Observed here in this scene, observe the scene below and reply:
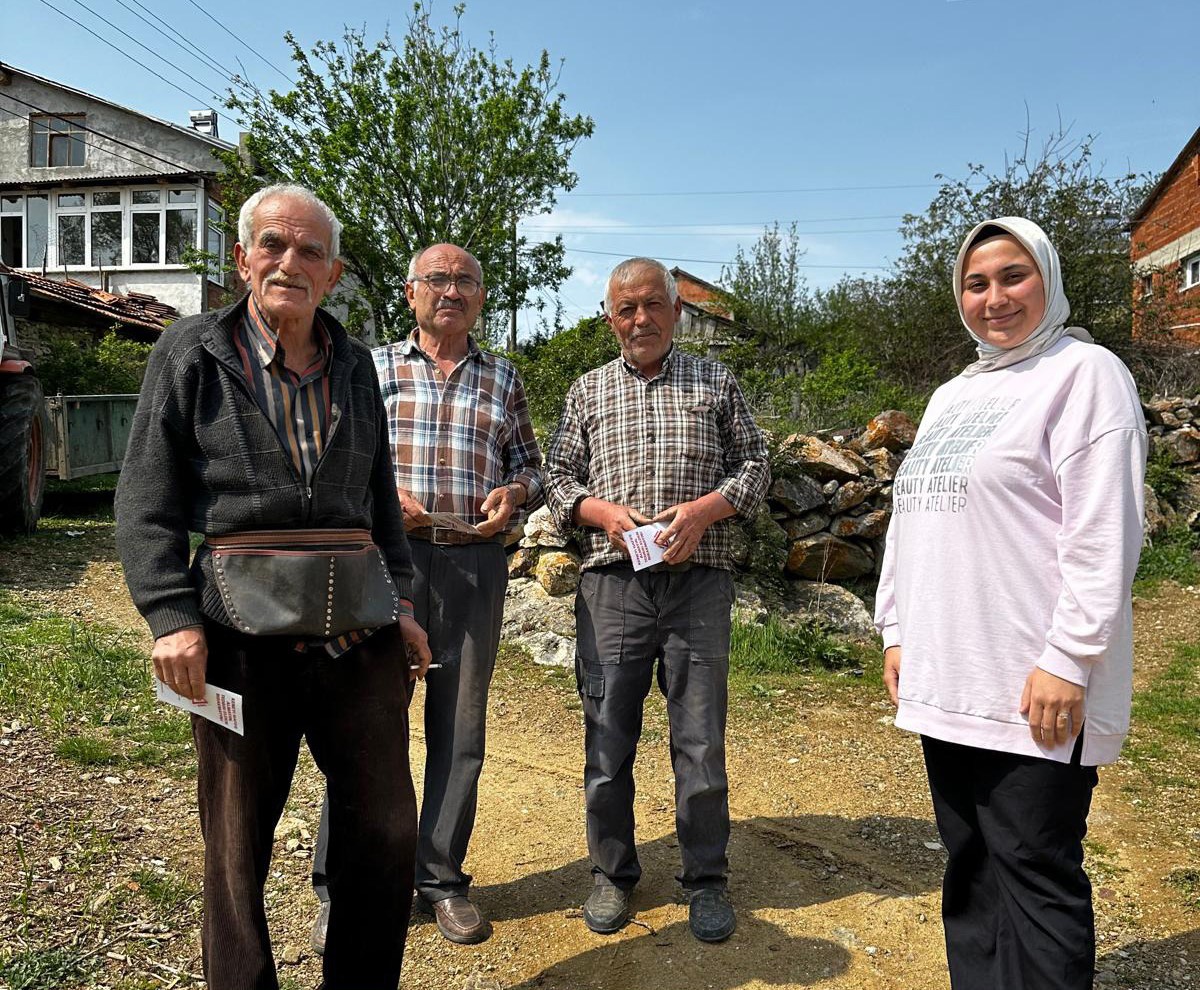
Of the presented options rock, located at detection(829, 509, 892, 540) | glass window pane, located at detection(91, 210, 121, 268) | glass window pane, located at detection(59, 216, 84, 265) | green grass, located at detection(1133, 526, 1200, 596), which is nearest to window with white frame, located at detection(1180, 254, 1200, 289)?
green grass, located at detection(1133, 526, 1200, 596)

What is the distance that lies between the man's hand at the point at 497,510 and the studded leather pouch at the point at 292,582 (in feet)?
2.94

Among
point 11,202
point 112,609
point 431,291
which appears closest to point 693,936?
point 431,291

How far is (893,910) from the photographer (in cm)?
305

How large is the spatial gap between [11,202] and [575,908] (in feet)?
86.8

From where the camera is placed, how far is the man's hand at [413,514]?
2.92 meters

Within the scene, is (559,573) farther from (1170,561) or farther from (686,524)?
(1170,561)

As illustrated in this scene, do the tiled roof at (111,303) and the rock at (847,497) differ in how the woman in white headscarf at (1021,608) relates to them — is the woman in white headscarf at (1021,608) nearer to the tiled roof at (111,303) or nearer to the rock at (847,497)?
the rock at (847,497)

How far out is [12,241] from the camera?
2348 cm

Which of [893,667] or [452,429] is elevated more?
[452,429]

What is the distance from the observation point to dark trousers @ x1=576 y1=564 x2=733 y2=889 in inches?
116

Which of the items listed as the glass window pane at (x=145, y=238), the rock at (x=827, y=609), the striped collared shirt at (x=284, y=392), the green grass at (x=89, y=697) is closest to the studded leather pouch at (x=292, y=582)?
the striped collared shirt at (x=284, y=392)

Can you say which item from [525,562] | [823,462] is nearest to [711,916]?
[525,562]

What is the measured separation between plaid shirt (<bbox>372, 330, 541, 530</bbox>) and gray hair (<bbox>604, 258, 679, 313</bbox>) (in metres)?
0.49

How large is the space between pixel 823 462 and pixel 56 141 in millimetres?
24098
